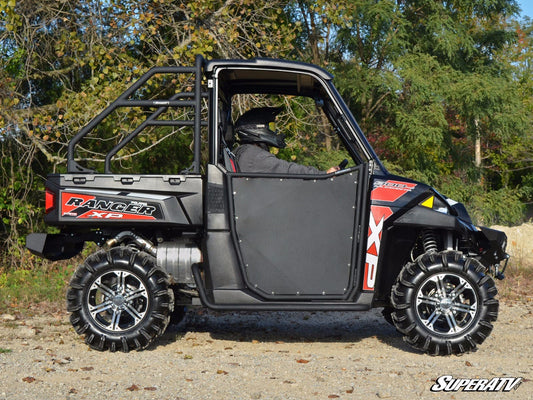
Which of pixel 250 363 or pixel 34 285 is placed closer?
pixel 250 363

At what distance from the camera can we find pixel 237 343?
694 centimetres

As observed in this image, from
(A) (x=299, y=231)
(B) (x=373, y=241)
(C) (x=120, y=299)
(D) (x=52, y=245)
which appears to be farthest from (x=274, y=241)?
(D) (x=52, y=245)

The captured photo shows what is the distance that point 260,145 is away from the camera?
679 cm

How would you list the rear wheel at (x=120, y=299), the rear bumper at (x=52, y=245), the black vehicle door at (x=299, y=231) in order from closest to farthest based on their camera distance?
1. the black vehicle door at (x=299, y=231)
2. the rear wheel at (x=120, y=299)
3. the rear bumper at (x=52, y=245)

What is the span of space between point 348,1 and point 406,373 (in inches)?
458

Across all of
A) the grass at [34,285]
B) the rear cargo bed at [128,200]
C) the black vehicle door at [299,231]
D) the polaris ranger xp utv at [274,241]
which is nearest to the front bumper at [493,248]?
the polaris ranger xp utv at [274,241]

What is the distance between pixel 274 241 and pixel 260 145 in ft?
3.00

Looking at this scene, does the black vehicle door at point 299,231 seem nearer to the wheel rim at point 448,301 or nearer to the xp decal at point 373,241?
the xp decal at point 373,241

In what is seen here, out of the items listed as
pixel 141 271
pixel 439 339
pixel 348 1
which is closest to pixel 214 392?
pixel 141 271

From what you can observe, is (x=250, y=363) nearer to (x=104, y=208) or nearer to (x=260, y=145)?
(x=104, y=208)

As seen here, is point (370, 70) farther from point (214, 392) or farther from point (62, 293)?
point (214, 392)

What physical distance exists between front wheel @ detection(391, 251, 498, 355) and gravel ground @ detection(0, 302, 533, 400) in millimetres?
144

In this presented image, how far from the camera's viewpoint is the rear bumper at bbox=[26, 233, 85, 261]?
6.64 m

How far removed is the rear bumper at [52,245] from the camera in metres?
6.64
